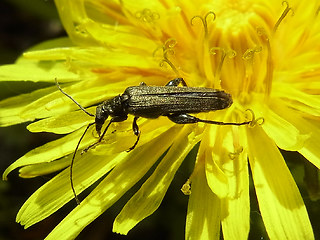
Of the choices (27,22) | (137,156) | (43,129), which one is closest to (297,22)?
(137,156)

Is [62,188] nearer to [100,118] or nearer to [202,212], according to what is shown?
[100,118]

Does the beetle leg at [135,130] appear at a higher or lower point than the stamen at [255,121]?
lower

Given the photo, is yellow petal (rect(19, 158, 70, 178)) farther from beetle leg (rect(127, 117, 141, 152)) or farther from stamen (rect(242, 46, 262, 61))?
stamen (rect(242, 46, 262, 61))

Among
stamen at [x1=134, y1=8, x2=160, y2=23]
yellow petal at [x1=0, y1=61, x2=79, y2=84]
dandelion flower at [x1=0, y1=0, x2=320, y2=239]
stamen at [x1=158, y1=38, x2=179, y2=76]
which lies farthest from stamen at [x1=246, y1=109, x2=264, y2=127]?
yellow petal at [x1=0, y1=61, x2=79, y2=84]

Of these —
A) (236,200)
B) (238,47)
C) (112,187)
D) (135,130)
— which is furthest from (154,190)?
(238,47)

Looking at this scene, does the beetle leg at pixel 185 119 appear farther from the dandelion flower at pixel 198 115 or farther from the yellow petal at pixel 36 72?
the yellow petal at pixel 36 72

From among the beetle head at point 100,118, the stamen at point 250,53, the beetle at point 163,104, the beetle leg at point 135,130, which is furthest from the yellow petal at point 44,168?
the stamen at point 250,53
